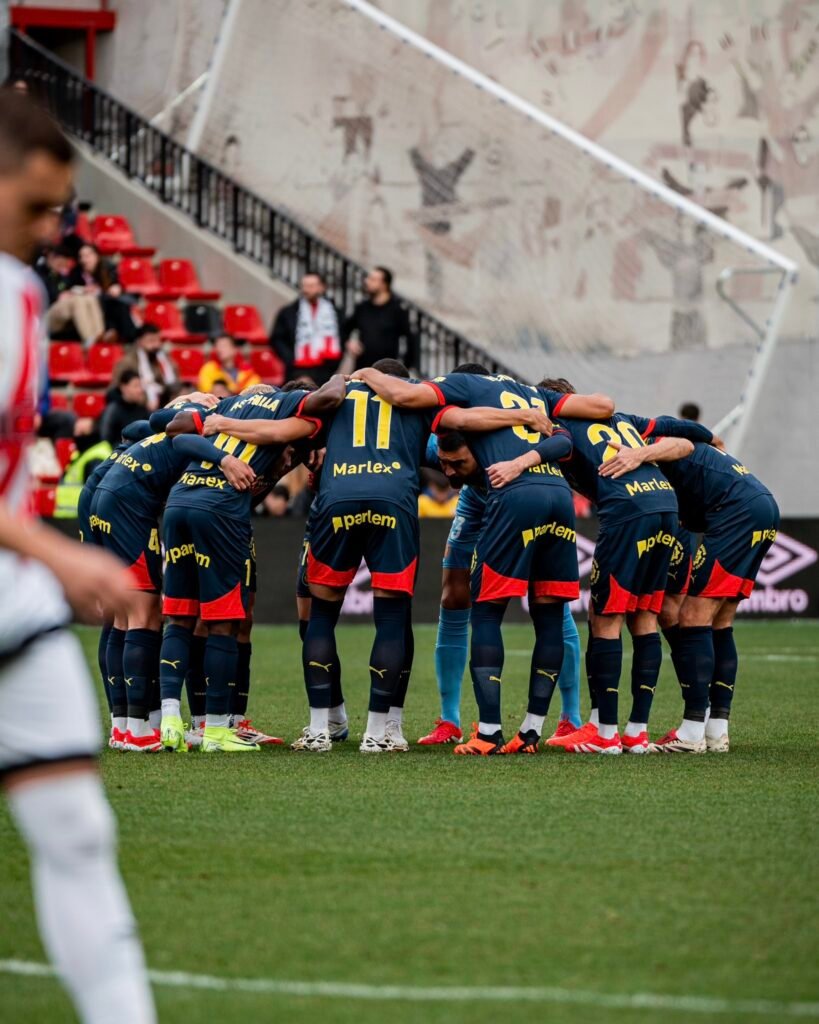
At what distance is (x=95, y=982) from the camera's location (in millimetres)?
3727

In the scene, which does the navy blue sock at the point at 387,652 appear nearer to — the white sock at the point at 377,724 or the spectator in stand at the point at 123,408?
the white sock at the point at 377,724

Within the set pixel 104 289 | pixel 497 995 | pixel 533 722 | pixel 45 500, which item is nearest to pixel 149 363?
pixel 45 500

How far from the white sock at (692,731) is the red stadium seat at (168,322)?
14.5m

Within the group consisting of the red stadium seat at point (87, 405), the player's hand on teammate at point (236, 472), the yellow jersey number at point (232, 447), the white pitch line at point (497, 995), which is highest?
the yellow jersey number at point (232, 447)

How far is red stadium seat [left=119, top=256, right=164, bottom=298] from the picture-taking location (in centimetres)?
2359

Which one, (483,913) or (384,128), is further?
(384,128)

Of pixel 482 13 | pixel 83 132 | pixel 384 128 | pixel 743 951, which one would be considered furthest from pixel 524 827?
pixel 83 132

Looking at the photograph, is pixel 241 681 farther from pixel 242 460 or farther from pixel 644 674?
pixel 644 674

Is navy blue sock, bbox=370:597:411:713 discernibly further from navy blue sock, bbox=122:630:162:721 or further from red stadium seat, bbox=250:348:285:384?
red stadium seat, bbox=250:348:285:384

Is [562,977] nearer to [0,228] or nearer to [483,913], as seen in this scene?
[483,913]

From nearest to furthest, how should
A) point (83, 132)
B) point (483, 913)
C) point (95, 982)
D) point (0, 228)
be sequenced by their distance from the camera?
point (95, 982) < point (0, 228) < point (483, 913) < point (83, 132)

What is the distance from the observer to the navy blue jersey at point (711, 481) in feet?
32.3

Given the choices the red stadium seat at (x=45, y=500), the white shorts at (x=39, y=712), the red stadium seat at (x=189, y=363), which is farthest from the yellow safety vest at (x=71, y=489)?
the white shorts at (x=39, y=712)

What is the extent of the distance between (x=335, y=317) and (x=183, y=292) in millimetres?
4168
